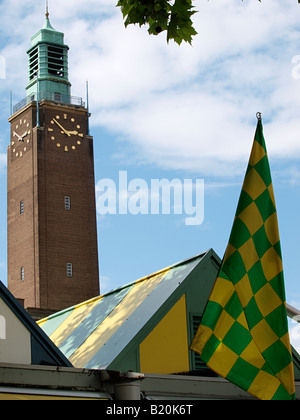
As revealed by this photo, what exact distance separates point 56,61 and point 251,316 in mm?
64100

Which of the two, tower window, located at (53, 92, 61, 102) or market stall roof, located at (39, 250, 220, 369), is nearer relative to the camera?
market stall roof, located at (39, 250, 220, 369)

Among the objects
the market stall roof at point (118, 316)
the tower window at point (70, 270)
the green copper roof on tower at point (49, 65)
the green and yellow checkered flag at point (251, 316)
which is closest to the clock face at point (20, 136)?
the green copper roof on tower at point (49, 65)

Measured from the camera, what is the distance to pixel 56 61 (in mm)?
72438

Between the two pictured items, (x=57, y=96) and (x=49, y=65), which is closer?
(x=57, y=96)

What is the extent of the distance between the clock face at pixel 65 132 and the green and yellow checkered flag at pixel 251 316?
2210 inches

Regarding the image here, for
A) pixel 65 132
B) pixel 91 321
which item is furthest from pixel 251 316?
pixel 65 132

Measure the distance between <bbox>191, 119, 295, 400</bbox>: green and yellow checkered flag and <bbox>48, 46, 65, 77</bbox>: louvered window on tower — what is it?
62.1m

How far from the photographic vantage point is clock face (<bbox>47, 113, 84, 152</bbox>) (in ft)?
218

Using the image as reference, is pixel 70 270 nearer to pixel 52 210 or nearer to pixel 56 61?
pixel 52 210

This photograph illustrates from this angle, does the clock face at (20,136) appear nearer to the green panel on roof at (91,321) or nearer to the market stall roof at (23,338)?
the green panel on roof at (91,321)

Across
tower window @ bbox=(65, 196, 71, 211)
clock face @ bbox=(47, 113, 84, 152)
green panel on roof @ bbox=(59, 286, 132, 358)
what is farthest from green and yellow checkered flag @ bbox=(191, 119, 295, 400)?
clock face @ bbox=(47, 113, 84, 152)

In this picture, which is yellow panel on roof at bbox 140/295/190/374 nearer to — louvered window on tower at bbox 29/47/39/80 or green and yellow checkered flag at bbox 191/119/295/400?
green and yellow checkered flag at bbox 191/119/295/400

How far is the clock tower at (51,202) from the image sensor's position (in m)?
62.8
